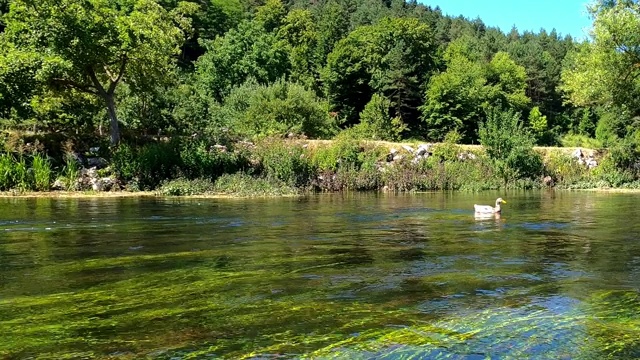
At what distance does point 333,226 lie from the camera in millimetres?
16750

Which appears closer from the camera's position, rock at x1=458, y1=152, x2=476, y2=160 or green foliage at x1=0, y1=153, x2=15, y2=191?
green foliage at x1=0, y1=153, x2=15, y2=191

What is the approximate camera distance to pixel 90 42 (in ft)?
96.0

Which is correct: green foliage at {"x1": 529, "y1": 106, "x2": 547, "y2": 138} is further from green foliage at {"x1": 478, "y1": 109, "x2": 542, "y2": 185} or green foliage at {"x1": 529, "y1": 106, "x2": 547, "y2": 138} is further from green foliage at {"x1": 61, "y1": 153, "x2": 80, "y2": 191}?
green foliage at {"x1": 61, "y1": 153, "x2": 80, "y2": 191}

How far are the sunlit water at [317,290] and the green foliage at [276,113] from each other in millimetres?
24956

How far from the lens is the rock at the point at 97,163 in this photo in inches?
1248

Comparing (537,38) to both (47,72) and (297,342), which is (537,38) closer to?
(47,72)

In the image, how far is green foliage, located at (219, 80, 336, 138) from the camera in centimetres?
4181

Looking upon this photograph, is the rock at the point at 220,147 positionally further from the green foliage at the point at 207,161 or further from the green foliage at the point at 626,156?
the green foliage at the point at 626,156

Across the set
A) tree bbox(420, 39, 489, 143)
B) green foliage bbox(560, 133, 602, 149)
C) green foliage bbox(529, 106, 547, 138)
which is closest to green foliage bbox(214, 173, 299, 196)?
tree bbox(420, 39, 489, 143)

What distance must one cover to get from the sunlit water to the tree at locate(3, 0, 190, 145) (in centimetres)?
1493

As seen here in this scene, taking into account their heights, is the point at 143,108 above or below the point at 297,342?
above

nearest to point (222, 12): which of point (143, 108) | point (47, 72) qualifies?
point (143, 108)

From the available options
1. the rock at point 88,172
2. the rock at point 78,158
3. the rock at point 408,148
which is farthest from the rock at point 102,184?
the rock at point 408,148

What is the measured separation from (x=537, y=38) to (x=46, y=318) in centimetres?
13974
